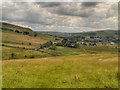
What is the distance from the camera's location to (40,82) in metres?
12.4

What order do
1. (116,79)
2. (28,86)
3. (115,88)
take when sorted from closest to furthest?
(115,88)
(28,86)
(116,79)

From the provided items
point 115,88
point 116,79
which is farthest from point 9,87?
point 116,79

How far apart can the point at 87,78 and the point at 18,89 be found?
28.7 feet

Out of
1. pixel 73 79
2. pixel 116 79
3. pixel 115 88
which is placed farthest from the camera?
pixel 73 79

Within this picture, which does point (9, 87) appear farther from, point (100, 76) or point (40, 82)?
point (100, 76)

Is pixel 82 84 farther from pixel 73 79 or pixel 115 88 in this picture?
pixel 115 88

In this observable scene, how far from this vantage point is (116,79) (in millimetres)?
12320

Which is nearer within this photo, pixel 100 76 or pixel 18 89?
pixel 18 89

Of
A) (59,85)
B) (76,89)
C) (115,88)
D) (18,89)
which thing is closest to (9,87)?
(18,89)

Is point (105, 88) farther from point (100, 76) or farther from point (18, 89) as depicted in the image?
point (18, 89)

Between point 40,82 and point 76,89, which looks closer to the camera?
point 76,89

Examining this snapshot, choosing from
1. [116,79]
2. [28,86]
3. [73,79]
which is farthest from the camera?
[73,79]

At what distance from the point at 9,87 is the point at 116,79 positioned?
41.8ft

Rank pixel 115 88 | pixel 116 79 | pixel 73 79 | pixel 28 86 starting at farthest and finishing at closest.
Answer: pixel 73 79, pixel 116 79, pixel 28 86, pixel 115 88
